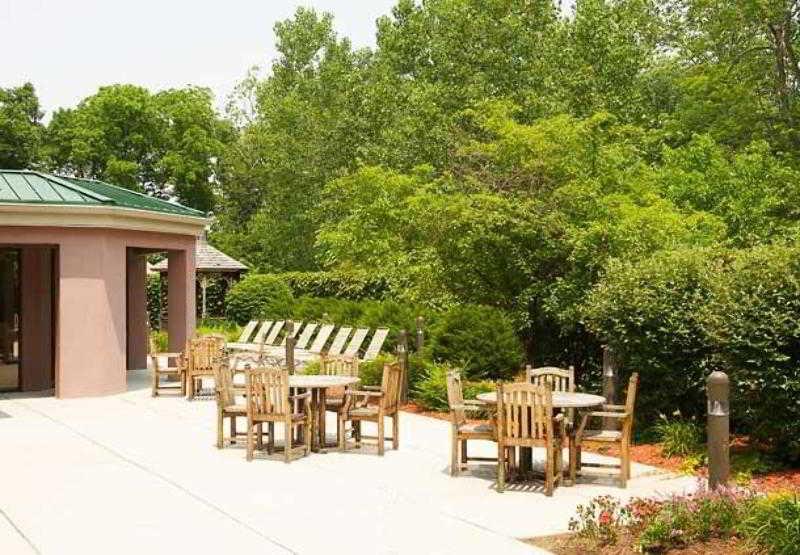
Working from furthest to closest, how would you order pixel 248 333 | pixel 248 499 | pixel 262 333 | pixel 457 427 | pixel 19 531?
pixel 248 333, pixel 262 333, pixel 457 427, pixel 248 499, pixel 19 531

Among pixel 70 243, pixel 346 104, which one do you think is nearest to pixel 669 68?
pixel 346 104

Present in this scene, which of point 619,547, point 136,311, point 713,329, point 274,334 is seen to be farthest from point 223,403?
point 274,334

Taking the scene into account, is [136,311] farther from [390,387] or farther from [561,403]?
[561,403]

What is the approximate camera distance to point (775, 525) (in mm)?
6777

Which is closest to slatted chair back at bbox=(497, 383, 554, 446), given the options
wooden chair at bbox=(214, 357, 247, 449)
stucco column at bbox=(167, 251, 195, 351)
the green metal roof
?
wooden chair at bbox=(214, 357, 247, 449)

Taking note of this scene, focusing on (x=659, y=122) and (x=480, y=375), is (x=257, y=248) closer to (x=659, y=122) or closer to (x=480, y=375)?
(x=659, y=122)

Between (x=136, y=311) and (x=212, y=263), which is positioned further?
(x=212, y=263)

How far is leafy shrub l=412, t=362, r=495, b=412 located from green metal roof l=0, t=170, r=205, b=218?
6607 mm

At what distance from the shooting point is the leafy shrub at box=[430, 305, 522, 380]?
17766 mm

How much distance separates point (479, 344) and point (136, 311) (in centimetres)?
978

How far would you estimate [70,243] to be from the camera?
59.0ft

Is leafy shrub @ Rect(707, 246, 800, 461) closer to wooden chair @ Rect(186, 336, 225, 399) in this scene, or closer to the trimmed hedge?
the trimmed hedge

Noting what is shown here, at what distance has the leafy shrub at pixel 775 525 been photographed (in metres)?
6.52

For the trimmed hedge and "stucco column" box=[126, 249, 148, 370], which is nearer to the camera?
the trimmed hedge
